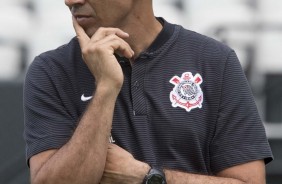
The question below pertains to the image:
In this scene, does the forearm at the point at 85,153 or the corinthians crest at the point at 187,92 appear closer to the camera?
the forearm at the point at 85,153

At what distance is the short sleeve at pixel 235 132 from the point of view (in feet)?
11.9

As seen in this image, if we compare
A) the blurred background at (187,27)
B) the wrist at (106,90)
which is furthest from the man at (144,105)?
the blurred background at (187,27)

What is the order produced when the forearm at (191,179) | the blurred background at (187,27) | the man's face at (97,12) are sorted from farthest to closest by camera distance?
the blurred background at (187,27) < the man's face at (97,12) < the forearm at (191,179)

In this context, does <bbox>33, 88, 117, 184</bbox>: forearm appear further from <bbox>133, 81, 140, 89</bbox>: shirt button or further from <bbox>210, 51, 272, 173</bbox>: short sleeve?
<bbox>210, 51, 272, 173</bbox>: short sleeve

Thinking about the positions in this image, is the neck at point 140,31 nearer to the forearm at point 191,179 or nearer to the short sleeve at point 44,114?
the short sleeve at point 44,114

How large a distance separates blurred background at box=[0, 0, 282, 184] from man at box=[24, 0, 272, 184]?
2866mm

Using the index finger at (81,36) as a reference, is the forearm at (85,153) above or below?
below

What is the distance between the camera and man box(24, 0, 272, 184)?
3.52 metres

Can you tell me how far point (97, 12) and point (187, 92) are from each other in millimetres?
443

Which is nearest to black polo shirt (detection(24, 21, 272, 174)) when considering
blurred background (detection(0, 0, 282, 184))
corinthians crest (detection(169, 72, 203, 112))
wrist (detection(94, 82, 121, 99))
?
corinthians crest (detection(169, 72, 203, 112))

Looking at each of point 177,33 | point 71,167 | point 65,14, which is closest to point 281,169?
point 65,14

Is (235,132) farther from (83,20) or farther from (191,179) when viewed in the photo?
(83,20)

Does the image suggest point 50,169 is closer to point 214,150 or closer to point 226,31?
point 214,150

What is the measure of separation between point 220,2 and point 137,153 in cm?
359
